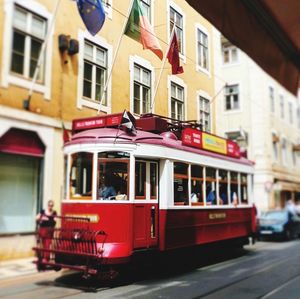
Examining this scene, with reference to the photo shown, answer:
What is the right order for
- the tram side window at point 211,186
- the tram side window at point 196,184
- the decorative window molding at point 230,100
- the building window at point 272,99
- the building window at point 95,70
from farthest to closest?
the building window at point 272,99 < the tram side window at point 211,186 < the tram side window at point 196,184 < the decorative window molding at point 230,100 < the building window at point 95,70

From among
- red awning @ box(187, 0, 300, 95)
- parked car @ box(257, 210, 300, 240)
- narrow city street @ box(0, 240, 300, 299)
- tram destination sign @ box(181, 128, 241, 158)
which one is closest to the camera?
red awning @ box(187, 0, 300, 95)

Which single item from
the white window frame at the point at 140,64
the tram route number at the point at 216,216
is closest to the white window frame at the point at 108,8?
the white window frame at the point at 140,64

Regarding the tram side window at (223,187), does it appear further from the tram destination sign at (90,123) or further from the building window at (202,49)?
the building window at (202,49)

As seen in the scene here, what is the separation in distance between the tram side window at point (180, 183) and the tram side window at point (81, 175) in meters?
1.57

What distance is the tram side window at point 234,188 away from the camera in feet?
34.4

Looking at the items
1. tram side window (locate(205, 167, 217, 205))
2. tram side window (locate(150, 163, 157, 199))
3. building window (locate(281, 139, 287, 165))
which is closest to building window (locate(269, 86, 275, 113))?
building window (locate(281, 139, 287, 165))

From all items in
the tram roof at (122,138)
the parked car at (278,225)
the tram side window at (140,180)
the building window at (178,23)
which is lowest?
the parked car at (278,225)

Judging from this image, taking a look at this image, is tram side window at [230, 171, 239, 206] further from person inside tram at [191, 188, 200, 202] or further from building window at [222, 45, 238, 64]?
building window at [222, 45, 238, 64]

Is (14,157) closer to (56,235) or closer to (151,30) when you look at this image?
(56,235)

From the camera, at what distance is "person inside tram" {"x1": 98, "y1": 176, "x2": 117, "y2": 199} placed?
24.1ft

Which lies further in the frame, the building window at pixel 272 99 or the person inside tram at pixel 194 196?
the building window at pixel 272 99

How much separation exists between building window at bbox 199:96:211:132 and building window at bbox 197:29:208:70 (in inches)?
15.4

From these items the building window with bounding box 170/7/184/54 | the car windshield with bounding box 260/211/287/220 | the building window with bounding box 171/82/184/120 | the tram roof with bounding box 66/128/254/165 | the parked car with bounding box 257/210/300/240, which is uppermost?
the building window with bounding box 170/7/184/54

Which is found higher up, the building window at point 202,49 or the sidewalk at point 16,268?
the building window at point 202,49
